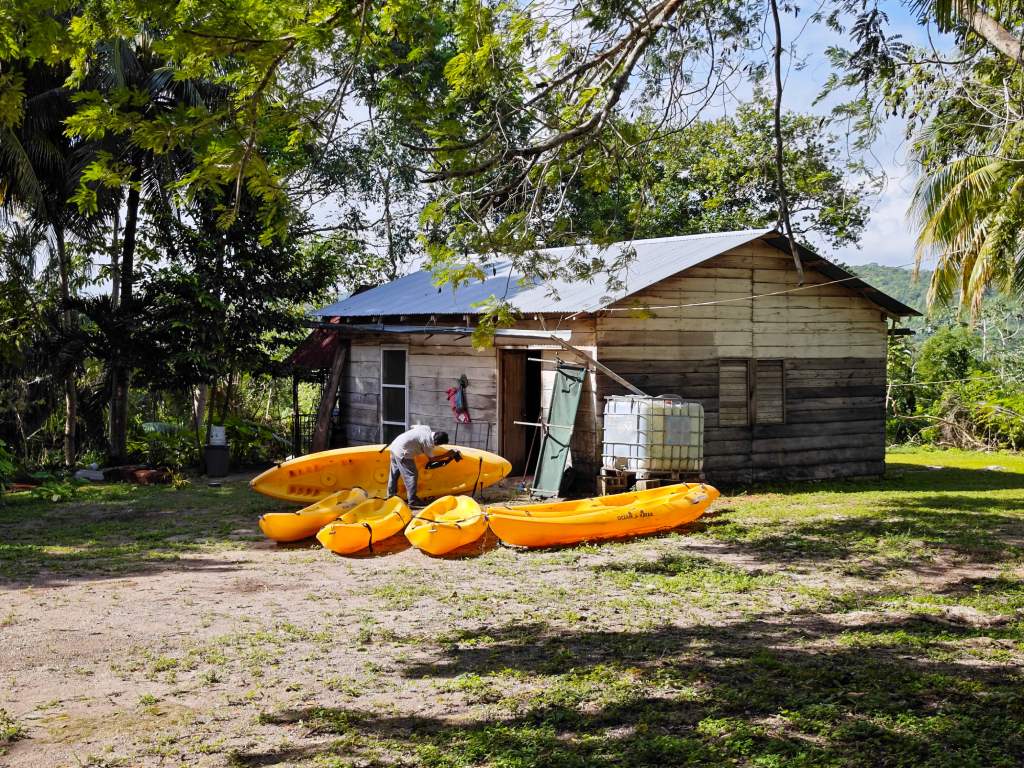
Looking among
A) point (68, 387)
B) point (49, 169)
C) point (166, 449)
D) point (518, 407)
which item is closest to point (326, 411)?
point (166, 449)

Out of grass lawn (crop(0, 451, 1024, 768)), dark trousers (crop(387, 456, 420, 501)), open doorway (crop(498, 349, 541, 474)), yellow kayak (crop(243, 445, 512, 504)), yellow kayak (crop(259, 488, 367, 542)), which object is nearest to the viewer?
grass lawn (crop(0, 451, 1024, 768))

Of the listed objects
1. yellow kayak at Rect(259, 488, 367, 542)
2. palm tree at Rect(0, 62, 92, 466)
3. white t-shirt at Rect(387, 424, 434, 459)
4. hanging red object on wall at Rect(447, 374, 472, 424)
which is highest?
palm tree at Rect(0, 62, 92, 466)

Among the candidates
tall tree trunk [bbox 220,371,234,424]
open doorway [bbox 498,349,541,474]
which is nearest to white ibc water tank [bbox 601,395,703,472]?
open doorway [bbox 498,349,541,474]

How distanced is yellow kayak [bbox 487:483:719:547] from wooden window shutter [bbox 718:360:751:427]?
3.44 metres

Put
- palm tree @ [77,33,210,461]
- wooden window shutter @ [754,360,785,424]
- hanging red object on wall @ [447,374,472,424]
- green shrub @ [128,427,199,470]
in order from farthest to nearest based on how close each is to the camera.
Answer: green shrub @ [128,427,199,470] → palm tree @ [77,33,210,461] → hanging red object on wall @ [447,374,472,424] → wooden window shutter @ [754,360,785,424]

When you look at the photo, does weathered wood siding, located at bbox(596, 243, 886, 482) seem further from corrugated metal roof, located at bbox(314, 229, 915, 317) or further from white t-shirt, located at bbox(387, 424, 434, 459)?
white t-shirt, located at bbox(387, 424, 434, 459)

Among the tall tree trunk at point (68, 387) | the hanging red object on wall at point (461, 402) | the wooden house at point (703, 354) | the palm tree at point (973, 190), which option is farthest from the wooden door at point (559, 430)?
the tall tree trunk at point (68, 387)

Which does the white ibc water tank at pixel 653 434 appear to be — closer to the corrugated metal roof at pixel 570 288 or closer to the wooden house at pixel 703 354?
the wooden house at pixel 703 354

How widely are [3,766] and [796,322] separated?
14330 millimetres

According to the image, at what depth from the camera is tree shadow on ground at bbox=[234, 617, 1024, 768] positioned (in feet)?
17.8

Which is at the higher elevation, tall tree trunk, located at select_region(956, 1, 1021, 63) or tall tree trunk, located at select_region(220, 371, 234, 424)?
tall tree trunk, located at select_region(956, 1, 1021, 63)

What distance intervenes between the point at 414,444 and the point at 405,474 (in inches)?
18.4

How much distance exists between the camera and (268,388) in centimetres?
2547

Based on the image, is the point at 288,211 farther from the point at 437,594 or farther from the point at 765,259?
the point at 765,259
